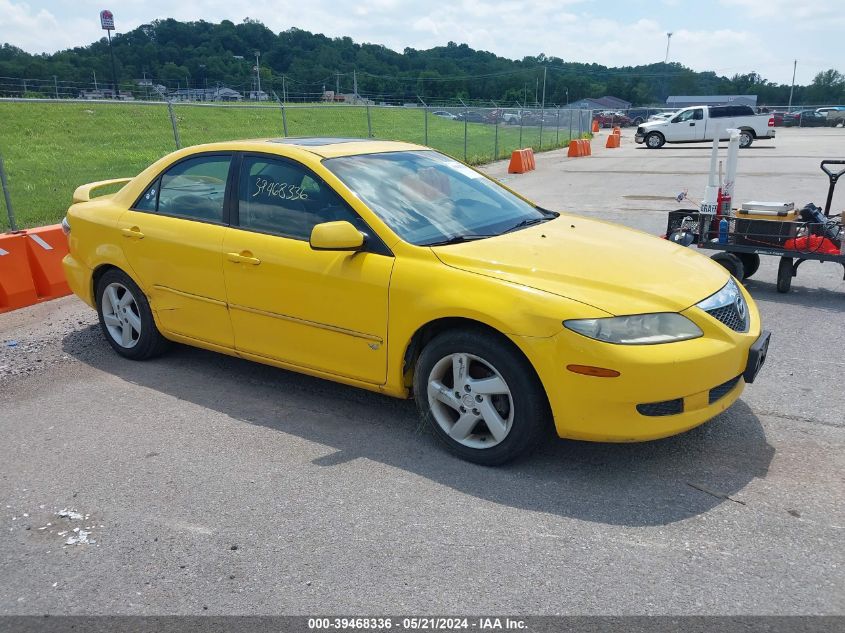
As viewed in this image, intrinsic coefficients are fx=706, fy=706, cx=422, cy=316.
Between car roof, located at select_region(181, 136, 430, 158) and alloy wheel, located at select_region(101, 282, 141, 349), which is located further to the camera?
alloy wheel, located at select_region(101, 282, 141, 349)

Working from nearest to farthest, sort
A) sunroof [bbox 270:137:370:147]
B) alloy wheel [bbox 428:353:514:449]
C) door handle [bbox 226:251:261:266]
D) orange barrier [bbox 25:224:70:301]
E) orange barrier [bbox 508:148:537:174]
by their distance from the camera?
alloy wheel [bbox 428:353:514:449], door handle [bbox 226:251:261:266], sunroof [bbox 270:137:370:147], orange barrier [bbox 25:224:70:301], orange barrier [bbox 508:148:537:174]

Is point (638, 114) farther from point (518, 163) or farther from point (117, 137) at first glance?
point (117, 137)

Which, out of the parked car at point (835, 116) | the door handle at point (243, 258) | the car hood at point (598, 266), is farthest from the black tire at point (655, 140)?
the door handle at point (243, 258)

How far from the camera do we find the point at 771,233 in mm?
6891

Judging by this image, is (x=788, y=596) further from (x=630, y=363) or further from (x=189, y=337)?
(x=189, y=337)

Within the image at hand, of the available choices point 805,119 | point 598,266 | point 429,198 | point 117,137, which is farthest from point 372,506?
point 805,119

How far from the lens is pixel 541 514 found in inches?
127

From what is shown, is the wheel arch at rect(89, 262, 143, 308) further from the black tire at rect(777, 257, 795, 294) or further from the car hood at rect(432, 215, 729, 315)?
the black tire at rect(777, 257, 795, 294)

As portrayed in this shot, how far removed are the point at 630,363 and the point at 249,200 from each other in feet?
8.58

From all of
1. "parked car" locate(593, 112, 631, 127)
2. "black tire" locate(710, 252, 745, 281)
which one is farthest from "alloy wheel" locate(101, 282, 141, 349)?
"parked car" locate(593, 112, 631, 127)

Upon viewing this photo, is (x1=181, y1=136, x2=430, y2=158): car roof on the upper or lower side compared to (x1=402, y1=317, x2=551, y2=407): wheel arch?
upper

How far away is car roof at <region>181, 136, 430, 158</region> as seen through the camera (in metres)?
4.48

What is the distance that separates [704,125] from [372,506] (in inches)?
1308

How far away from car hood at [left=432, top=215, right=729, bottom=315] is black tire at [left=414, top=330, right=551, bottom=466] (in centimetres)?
37
